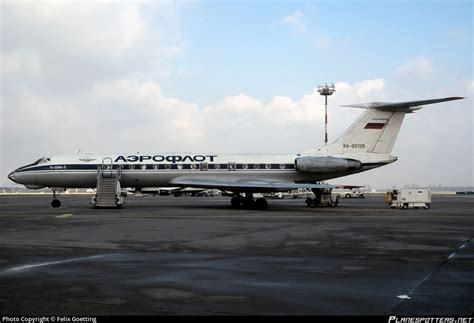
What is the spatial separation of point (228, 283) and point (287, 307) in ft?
5.52

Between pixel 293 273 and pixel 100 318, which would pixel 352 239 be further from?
pixel 100 318

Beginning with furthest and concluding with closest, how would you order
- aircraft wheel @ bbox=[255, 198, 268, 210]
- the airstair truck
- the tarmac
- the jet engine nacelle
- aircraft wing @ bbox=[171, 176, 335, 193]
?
1. aircraft wheel @ bbox=[255, 198, 268, 210]
2. the jet engine nacelle
3. the airstair truck
4. aircraft wing @ bbox=[171, 176, 335, 193]
5. the tarmac

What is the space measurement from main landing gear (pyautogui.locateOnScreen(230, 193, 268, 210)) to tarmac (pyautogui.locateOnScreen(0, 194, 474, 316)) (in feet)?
60.7

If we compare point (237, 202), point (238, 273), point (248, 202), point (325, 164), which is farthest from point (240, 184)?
point (238, 273)

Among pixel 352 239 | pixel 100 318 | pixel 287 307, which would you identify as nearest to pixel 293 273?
pixel 287 307

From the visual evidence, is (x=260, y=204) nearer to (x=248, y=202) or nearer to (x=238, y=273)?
(x=248, y=202)

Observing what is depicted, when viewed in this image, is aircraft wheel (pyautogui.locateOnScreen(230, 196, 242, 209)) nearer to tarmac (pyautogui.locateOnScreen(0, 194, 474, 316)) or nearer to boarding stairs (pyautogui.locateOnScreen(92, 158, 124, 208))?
boarding stairs (pyautogui.locateOnScreen(92, 158, 124, 208))

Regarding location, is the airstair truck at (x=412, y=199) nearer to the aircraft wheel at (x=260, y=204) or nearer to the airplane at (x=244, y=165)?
the airplane at (x=244, y=165)

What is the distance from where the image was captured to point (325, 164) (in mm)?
33969

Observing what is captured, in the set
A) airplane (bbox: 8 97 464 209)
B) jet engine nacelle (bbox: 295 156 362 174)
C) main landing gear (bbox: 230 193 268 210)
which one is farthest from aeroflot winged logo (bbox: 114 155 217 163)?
jet engine nacelle (bbox: 295 156 362 174)

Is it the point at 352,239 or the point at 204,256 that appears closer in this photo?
the point at 204,256

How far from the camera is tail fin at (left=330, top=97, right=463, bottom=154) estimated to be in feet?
114

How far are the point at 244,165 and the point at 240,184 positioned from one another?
10.6ft

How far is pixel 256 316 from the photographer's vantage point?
5.71m
